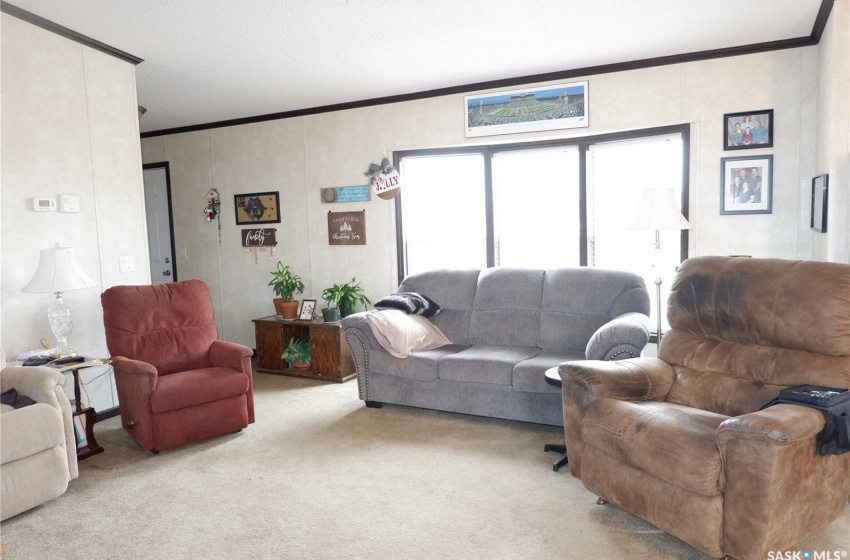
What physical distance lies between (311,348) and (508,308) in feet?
6.38

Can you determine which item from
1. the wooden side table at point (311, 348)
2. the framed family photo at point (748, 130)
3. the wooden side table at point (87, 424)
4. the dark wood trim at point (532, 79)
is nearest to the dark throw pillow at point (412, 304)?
the wooden side table at point (311, 348)

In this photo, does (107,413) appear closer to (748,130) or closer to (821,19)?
(748,130)

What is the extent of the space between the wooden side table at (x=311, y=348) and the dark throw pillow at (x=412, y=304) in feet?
2.44

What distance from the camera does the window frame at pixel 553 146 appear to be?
4379mm

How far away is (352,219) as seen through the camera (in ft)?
18.4

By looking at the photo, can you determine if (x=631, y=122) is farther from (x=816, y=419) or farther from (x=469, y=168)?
(x=816, y=419)

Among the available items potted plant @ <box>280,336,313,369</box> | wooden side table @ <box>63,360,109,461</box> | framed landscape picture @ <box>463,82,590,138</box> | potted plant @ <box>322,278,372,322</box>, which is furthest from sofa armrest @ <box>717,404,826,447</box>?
potted plant @ <box>280,336,313,369</box>

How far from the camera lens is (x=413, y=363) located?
13.3ft

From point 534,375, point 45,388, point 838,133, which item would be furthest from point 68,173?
point 838,133

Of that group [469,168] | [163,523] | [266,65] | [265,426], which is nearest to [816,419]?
[163,523]

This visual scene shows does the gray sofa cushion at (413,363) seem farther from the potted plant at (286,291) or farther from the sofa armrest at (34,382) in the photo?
the sofa armrest at (34,382)

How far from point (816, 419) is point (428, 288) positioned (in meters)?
3.03

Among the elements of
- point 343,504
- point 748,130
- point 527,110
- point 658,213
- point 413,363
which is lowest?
point 343,504

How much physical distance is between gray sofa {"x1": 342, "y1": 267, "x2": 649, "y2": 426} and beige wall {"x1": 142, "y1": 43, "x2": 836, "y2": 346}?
103cm
